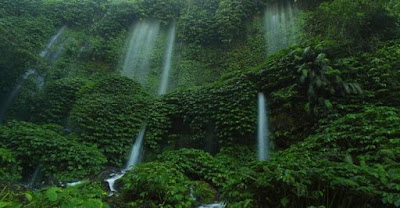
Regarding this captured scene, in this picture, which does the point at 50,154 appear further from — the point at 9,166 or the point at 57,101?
the point at 57,101

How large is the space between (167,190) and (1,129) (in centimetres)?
646

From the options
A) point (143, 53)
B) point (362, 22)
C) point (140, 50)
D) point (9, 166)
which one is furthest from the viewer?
point (140, 50)

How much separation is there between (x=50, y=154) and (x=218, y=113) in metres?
5.64

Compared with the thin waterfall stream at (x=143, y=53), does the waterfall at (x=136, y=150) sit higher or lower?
lower

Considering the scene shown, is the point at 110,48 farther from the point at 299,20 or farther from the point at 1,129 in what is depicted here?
the point at 299,20

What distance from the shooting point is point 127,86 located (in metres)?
13.2

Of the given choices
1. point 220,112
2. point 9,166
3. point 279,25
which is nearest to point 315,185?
point 220,112

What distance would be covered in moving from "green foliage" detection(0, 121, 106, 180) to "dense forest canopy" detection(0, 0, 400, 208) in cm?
4

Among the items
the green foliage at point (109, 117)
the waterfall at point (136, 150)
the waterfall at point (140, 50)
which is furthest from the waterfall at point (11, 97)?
the waterfall at point (136, 150)

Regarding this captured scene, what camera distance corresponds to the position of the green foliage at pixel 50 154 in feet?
26.7

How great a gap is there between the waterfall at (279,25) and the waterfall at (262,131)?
6060 mm

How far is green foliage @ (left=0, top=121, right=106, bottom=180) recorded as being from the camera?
320 inches

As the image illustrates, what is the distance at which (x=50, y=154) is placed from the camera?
8.38 meters

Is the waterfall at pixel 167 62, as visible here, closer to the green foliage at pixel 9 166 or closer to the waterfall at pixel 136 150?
the waterfall at pixel 136 150
